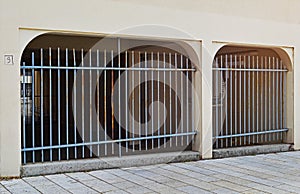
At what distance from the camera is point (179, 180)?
5.89 m

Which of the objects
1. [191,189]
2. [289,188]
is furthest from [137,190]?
[289,188]

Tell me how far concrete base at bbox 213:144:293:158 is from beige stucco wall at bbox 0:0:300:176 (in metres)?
0.28

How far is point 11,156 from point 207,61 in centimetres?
409

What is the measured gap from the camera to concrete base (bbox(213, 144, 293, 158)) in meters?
7.76

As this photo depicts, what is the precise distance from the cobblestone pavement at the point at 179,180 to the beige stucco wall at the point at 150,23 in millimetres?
614

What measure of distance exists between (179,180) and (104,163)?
4.80 feet

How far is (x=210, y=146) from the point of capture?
7.60m

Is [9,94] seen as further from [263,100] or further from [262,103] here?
[263,100]

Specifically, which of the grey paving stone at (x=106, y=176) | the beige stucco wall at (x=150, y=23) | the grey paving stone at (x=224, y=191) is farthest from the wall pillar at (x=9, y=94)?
the grey paving stone at (x=224, y=191)

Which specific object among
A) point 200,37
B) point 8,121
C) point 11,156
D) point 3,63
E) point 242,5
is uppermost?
point 242,5

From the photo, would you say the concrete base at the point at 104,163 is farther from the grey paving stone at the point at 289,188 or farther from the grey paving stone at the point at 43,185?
the grey paving stone at the point at 289,188

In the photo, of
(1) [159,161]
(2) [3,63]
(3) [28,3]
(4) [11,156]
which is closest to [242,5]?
(1) [159,161]

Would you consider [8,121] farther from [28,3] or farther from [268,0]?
[268,0]

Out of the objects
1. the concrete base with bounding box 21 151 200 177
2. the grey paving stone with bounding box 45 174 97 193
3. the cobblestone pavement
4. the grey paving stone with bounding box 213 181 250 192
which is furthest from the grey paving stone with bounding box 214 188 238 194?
the concrete base with bounding box 21 151 200 177
